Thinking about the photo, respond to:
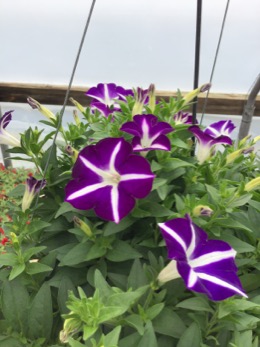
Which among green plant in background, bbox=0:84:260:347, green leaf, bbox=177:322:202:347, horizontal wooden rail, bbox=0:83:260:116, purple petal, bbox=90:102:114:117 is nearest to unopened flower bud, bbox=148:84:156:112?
green plant in background, bbox=0:84:260:347

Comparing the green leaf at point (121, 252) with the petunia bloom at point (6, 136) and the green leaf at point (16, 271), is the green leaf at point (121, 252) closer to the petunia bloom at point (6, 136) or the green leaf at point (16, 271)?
the green leaf at point (16, 271)

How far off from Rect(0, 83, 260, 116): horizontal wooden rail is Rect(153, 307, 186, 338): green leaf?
1331mm

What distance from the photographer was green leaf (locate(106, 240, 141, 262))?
0.53 m

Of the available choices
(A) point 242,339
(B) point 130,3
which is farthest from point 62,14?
(A) point 242,339

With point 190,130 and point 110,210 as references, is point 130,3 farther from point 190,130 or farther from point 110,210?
point 110,210

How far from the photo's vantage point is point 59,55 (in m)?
2.06

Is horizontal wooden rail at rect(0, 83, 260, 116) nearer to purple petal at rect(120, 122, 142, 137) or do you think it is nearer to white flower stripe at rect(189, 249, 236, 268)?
purple petal at rect(120, 122, 142, 137)

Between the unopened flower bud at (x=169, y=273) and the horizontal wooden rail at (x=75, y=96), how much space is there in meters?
1.32

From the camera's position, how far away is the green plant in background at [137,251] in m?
0.45

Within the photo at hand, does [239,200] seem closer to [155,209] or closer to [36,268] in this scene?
[155,209]

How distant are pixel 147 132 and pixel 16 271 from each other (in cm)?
26

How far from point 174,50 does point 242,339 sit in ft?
5.68

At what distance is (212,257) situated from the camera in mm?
464

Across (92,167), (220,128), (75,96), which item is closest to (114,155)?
(92,167)
